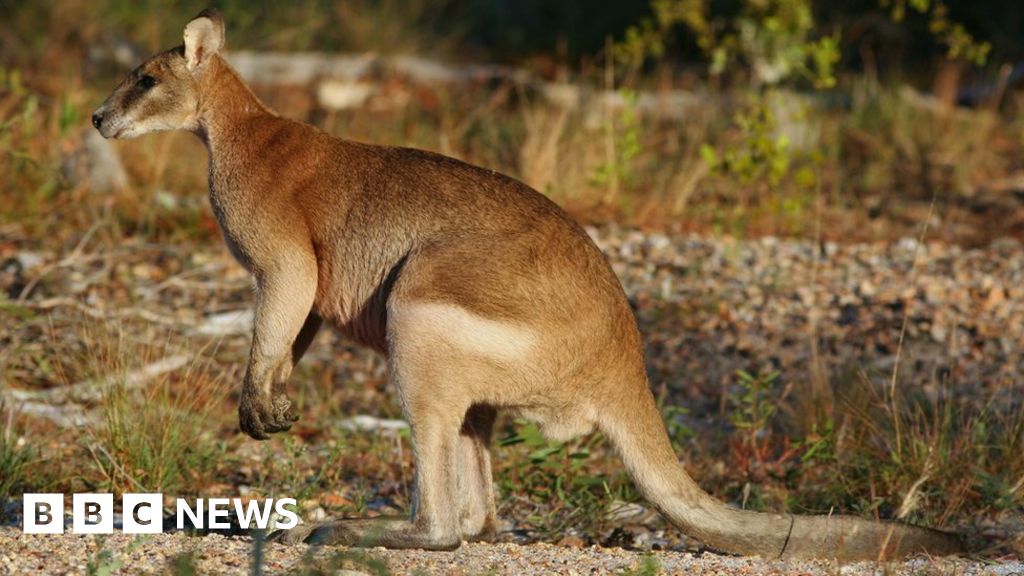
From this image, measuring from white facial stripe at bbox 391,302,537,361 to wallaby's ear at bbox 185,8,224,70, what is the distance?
1.41 m

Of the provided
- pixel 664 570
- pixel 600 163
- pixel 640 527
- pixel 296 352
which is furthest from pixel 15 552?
pixel 600 163

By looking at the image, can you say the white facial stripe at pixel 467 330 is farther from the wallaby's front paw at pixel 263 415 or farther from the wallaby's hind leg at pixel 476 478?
the wallaby's front paw at pixel 263 415

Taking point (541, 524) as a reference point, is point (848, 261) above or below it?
above

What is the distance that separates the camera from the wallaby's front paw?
4816 millimetres

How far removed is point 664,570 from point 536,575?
1.31 ft

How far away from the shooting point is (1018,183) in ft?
31.4

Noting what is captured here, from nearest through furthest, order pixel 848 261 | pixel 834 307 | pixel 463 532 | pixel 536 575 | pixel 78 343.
Result: pixel 536 575 < pixel 463 532 < pixel 78 343 < pixel 834 307 < pixel 848 261

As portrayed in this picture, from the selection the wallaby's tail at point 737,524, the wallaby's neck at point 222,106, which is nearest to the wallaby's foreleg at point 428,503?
the wallaby's tail at point 737,524

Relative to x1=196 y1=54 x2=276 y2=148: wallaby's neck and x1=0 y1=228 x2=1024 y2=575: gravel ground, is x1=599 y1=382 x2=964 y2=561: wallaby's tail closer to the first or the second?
x1=0 y1=228 x2=1024 y2=575: gravel ground

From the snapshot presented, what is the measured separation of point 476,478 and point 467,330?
2.62 feet

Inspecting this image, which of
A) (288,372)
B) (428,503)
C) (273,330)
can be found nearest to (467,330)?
(428,503)

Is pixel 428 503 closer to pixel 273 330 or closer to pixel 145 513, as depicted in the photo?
pixel 273 330

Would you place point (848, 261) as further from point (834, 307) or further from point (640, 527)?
point (640, 527)

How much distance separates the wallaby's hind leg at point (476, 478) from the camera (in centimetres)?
488
